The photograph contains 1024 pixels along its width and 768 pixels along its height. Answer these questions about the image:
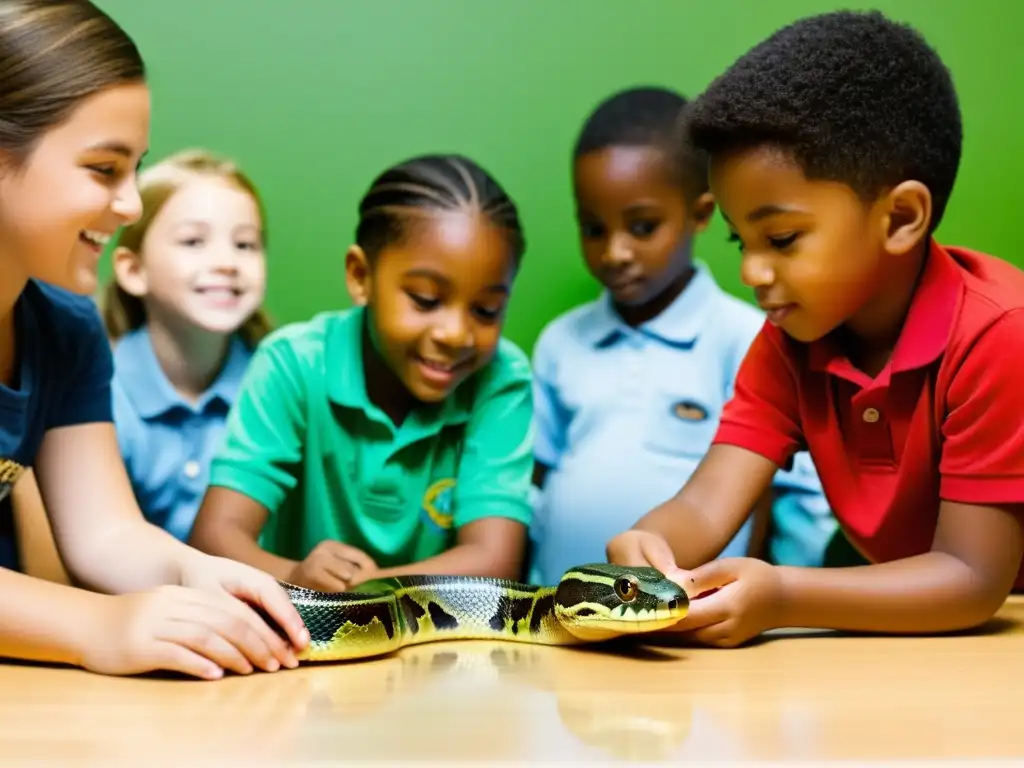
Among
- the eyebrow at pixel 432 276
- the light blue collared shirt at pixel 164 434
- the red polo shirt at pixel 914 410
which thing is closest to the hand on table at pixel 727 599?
the red polo shirt at pixel 914 410

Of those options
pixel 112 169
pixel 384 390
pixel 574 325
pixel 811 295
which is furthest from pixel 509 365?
pixel 112 169

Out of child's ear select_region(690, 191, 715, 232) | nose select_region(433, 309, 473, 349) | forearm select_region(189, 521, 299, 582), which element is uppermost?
child's ear select_region(690, 191, 715, 232)

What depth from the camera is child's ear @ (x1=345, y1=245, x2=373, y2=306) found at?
1.74 m

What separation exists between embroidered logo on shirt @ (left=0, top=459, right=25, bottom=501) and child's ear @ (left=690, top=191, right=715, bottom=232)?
1.29 meters

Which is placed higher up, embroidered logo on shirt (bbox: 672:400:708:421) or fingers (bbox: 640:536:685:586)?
embroidered logo on shirt (bbox: 672:400:708:421)

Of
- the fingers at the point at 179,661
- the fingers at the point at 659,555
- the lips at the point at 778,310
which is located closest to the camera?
the fingers at the point at 179,661

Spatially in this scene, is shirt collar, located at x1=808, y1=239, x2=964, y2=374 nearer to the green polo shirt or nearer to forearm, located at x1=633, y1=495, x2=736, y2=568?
forearm, located at x1=633, y1=495, x2=736, y2=568

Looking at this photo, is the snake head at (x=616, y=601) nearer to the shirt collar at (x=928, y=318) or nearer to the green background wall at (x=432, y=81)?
the shirt collar at (x=928, y=318)

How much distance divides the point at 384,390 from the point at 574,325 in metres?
0.48

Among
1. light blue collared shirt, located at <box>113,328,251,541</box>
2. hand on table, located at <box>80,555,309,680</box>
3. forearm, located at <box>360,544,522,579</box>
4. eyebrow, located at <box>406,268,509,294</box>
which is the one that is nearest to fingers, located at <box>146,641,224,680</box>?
hand on table, located at <box>80,555,309,680</box>

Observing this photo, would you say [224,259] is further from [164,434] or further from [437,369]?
[437,369]

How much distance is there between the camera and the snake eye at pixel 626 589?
1028 mm

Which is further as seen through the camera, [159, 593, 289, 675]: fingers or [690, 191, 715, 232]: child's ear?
[690, 191, 715, 232]: child's ear

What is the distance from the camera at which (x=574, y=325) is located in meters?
2.07
